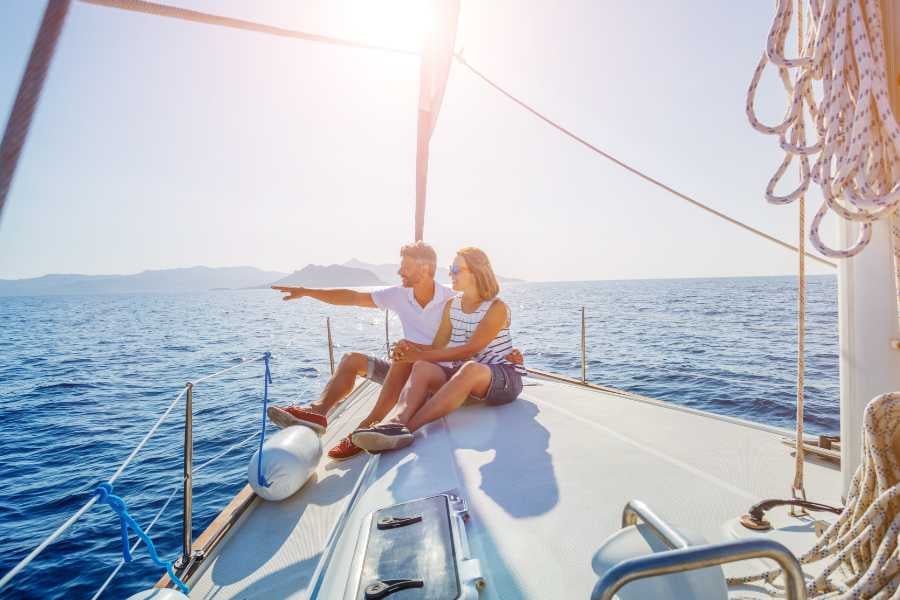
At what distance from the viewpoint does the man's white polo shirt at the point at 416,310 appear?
295 centimetres

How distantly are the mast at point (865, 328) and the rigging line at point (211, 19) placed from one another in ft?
8.24

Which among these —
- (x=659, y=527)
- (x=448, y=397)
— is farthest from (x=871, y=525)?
(x=448, y=397)

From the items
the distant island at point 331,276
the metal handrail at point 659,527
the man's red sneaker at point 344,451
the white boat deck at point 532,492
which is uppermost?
the distant island at point 331,276

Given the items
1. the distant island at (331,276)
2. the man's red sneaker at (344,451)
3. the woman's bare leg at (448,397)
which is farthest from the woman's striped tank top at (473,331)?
the distant island at (331,276)

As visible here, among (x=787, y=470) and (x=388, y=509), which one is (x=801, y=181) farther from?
(x=388, y=509)

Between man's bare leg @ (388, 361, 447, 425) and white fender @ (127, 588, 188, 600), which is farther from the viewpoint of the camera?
man's bare leg @ (388, 361, 447, 425)

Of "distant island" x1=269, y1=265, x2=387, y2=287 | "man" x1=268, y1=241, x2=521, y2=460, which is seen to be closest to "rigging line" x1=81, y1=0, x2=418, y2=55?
"man" x1=268, y1=241, x2=521, y2=460

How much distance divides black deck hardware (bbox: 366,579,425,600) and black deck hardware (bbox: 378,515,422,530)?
0.23 metres

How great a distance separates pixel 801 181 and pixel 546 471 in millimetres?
1134

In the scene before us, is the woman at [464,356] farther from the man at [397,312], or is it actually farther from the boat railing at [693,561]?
the boat railing at [693,561]

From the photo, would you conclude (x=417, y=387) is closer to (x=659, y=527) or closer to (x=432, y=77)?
(x=659, y=527)

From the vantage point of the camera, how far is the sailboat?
81cm

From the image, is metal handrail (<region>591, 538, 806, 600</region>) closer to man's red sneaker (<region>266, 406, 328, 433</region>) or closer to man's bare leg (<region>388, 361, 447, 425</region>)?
man's bare leg (<region>388, 361, 447, 425</region>)

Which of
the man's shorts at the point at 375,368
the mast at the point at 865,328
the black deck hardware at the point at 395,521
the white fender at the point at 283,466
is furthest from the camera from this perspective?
the man's shorts at the point at 375,368
